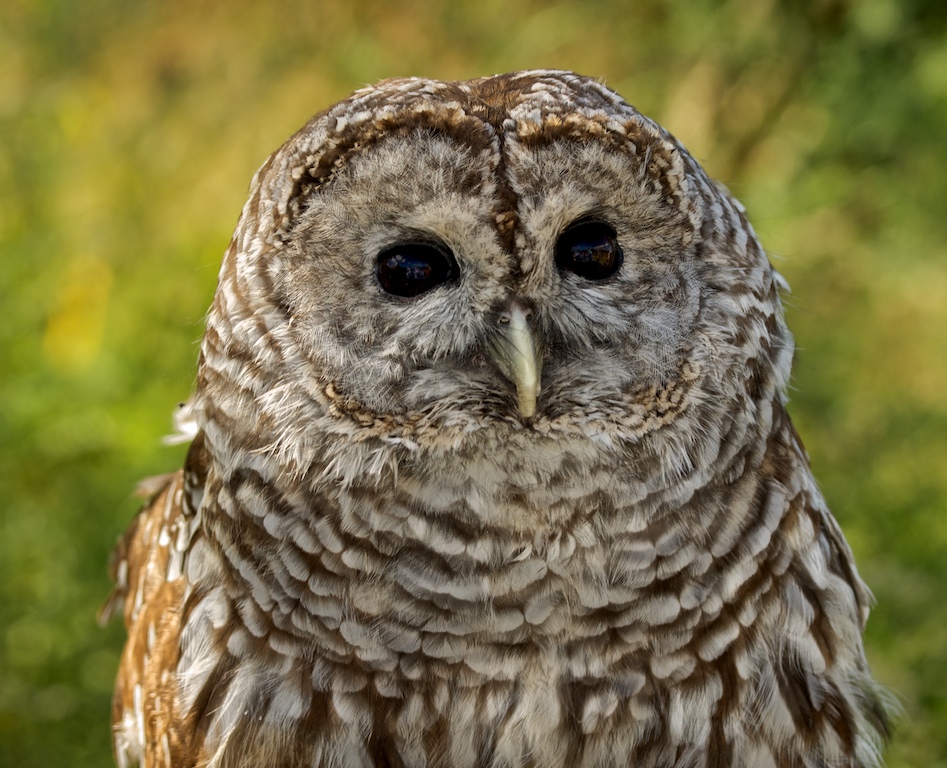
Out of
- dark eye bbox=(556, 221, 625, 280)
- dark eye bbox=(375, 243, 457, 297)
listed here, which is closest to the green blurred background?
dark eye bbox=(556, 221, 625, 280)

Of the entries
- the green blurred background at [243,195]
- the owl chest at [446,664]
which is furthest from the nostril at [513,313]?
the green blurred background at [243,195]

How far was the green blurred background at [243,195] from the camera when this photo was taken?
343cm

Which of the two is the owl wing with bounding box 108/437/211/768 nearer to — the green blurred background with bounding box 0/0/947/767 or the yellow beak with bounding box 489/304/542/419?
the yellow beak with bounding box 489/304/542/419

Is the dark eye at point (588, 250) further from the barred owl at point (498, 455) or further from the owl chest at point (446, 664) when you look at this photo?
the owl chest at point (446, 664)

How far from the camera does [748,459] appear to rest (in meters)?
1.71

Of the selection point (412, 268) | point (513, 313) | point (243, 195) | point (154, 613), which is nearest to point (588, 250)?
point (513, 313)

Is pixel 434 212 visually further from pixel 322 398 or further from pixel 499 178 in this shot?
pixel 322 398

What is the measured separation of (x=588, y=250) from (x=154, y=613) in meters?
1.19

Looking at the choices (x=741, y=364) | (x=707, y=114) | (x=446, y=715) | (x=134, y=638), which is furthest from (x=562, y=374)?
(x=707, y=114)

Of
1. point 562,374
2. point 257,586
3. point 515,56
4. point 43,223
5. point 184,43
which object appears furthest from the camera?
point 184,43

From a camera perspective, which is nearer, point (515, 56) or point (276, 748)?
point (276, 748)

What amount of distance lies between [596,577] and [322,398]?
0.51 metres

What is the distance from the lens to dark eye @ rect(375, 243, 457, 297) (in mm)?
1551

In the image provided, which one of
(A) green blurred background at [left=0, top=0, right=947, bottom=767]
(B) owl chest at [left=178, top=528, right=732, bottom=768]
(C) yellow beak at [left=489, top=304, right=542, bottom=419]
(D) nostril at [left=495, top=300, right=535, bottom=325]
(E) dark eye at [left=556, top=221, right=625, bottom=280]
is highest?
(A) green blurred background at [left=0, top=0, right=947, bottom=767]
